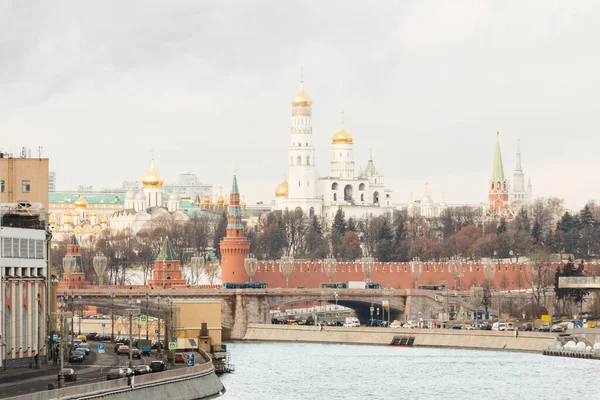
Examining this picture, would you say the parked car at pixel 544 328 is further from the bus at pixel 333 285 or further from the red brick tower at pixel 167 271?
the red brick tower at pixel 167 271

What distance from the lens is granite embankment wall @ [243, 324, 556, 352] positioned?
337 feet

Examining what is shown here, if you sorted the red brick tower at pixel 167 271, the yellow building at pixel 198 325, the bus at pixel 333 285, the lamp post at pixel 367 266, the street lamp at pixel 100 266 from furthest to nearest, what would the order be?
the street lamp at pixel 100 266 < the lamp post at pixel 367 266 < the red brick tower at pixel 167 271 < the bus at pixel 333 285 < the yellow building at pixel 198 325

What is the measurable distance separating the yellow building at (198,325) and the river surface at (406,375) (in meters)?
1.91

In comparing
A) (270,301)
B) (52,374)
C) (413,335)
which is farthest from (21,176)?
(270,301)

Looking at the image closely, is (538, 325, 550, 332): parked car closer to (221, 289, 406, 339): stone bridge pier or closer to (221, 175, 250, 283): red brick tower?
(221, 289, 406, 339): stone bridge pier

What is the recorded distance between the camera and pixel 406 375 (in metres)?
85.1

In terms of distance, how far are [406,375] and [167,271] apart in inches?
2789

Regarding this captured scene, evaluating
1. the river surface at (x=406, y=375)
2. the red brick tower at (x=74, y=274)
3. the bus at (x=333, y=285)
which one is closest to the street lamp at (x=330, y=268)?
the bus at (x=333, y=285)

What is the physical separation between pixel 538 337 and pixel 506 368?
542 inches

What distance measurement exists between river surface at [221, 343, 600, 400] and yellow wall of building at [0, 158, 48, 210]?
10410mm

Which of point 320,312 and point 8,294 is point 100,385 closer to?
point 8,294

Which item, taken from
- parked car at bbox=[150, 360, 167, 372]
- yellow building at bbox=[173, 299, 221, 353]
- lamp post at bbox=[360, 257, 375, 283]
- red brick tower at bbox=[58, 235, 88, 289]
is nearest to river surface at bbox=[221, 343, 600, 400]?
yellow building at bbox=[173, 299, 221, 353]

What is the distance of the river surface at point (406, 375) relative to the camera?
2955 inches

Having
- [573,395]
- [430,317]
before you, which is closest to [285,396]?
[573,395]
